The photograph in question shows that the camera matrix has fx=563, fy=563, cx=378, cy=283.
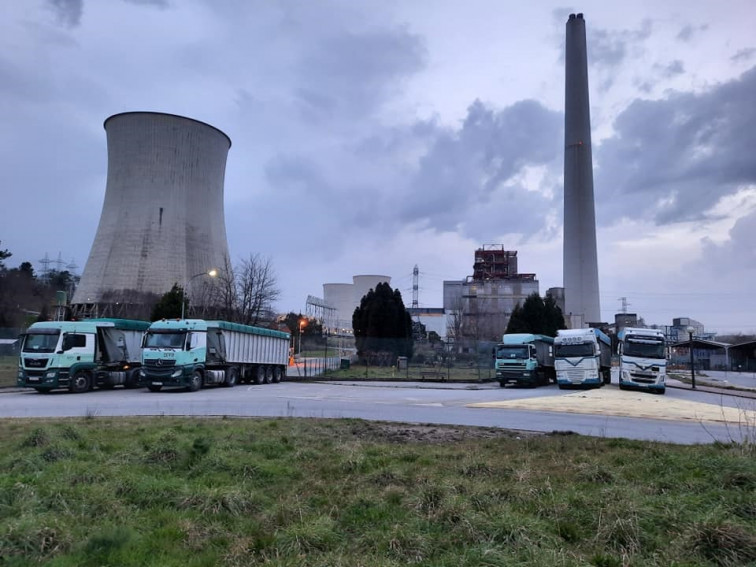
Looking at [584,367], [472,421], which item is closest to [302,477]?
[472,421]

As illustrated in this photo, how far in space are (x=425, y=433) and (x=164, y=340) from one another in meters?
16.7

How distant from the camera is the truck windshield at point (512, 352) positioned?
3187 centimetres

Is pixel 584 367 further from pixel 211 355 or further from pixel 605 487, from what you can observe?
pixel 605 487

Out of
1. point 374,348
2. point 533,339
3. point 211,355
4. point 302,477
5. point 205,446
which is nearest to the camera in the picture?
point 302,477

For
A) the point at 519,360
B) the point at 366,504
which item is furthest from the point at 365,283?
the point at 366,504

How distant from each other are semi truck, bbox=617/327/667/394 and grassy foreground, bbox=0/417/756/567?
20.8 metres

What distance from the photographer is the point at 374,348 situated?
45500mm

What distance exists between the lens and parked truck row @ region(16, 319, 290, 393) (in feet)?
74.7

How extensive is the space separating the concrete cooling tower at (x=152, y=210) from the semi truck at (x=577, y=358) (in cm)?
2746

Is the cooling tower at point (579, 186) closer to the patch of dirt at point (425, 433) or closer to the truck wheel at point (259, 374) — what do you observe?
the truck wheel at point (259, 374)

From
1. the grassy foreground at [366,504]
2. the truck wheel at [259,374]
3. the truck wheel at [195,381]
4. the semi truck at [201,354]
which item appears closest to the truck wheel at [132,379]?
the semi truck at [201,354]

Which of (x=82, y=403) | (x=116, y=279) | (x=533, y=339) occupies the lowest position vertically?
(x=82, y=403)

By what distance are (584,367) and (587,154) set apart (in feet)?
163

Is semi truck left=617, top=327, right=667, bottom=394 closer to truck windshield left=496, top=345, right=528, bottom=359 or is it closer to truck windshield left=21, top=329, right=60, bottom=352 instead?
truck windshield left=496, top=345, right=528, bottom=359
